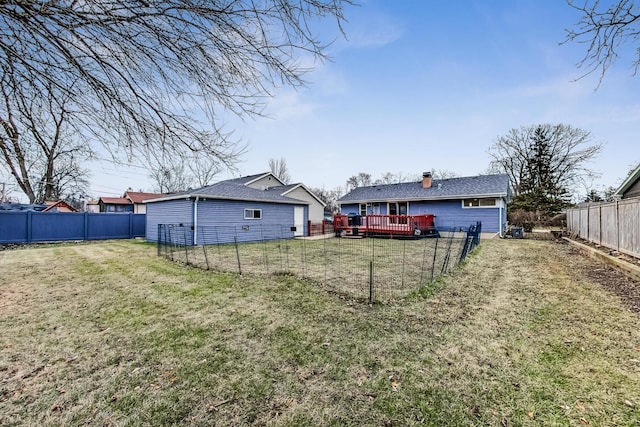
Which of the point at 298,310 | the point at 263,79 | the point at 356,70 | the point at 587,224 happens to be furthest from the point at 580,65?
the point at 587,224

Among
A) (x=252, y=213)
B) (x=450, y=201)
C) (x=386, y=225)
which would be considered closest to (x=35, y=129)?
(x=252, y=213)

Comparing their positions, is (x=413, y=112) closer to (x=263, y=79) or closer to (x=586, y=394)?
(x=263, y=79)

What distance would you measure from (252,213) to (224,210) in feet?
5.87

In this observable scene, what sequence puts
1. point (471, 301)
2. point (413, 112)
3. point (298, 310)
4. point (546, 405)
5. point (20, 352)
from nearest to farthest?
point (546, 405), point (20, 352), point (298, 310), point (471, 301), point (413, 112)

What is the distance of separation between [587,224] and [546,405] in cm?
1309

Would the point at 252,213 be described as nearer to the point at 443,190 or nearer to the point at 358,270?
the point at 358,270

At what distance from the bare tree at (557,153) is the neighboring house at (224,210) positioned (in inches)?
810

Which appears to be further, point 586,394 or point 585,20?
point 585,20

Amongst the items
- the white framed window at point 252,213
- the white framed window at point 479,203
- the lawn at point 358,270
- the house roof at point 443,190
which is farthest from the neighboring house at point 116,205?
the white framed window at point 479,203

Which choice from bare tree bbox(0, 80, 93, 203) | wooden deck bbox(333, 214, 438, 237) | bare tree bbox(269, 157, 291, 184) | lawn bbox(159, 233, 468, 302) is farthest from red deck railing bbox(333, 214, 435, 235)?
bare tree bbox(269, 157, 291, 184)

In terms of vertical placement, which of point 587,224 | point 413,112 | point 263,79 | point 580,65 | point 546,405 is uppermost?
point 413,112

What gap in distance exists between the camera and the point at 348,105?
7.26m

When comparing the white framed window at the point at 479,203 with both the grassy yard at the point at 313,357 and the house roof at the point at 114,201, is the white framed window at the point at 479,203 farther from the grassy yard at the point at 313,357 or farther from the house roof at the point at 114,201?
the house roof at the point at 114,201

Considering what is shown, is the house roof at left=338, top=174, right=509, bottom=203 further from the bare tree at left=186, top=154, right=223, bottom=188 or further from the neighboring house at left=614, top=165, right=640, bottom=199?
the bare tree at left=186, top=154, right=223, bottom=188
